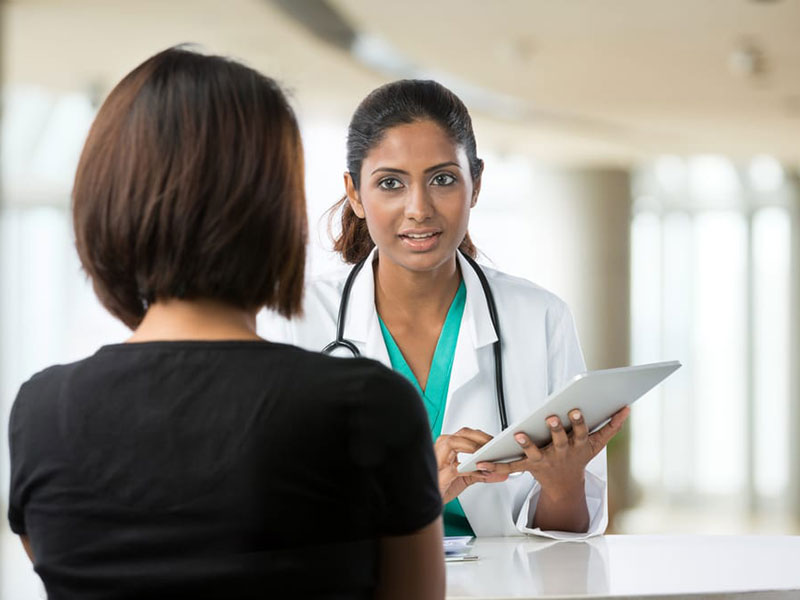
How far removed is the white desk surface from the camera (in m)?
1.57

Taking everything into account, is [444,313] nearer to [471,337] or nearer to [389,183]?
[471,337]

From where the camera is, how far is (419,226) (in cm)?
211

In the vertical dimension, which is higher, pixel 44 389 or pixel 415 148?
pixel 415 148

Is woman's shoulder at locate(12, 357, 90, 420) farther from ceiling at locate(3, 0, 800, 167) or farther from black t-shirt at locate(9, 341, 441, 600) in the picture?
ceiling at locate(3, 0, 800, 167)

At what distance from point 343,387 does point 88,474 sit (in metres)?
0.27

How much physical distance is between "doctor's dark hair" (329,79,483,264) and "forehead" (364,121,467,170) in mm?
12

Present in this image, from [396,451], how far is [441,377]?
1.11 meters

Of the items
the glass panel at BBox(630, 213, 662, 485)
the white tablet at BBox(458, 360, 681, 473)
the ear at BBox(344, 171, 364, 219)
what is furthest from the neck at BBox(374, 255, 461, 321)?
the glass panel at BBox(630, 213, 662, 485)

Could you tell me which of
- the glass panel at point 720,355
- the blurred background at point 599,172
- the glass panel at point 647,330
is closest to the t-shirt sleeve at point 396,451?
the blurred background at point 599,172

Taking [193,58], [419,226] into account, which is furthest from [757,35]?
[193,58]

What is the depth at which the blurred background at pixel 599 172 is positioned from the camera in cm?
523

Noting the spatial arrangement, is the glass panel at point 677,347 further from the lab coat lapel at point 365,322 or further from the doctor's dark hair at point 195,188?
the doctor's dark hair at point 195,188

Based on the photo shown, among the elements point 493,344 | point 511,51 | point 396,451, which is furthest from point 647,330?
point 396,451

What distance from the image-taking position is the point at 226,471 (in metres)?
1.01
